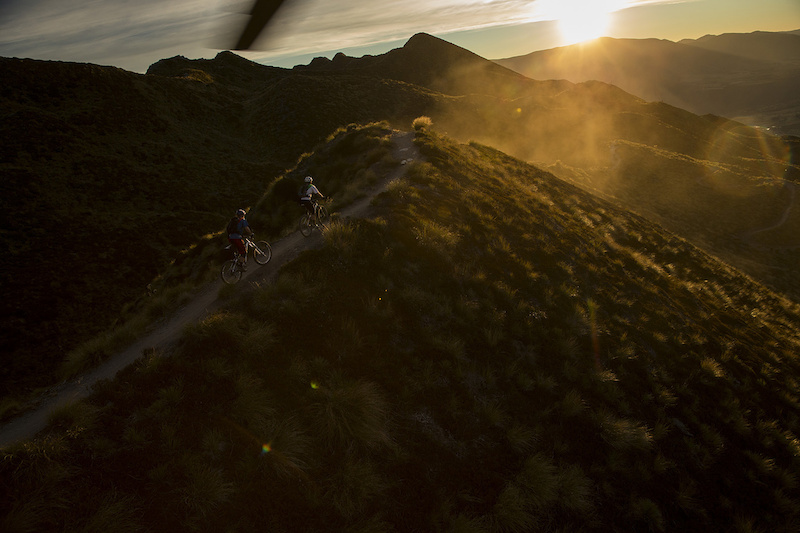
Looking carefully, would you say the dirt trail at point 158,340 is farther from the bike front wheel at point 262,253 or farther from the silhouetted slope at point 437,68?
the silhouetted slope at point 437,68

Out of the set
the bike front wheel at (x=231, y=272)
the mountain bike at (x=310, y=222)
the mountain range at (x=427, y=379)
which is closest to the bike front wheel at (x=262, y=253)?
the bike front wheel at (x=231, y=272)

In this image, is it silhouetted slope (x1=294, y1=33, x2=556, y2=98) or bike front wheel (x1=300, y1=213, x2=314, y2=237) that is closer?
bike front wheel (x1=300, y1=213, x2=314, y2=237)

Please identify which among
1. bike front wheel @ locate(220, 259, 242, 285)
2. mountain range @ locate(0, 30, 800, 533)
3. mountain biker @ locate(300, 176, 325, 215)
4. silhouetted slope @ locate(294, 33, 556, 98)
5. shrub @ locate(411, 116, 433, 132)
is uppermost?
silhouetted slope @ locate(294, 33, 556, 98)

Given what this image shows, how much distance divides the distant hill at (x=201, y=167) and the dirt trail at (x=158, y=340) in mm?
5588

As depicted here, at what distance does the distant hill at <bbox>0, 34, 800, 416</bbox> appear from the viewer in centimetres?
2919

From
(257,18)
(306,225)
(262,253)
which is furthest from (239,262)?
(257,18)

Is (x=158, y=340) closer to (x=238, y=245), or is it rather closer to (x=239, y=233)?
(x=238, y=245)

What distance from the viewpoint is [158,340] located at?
9875 mm

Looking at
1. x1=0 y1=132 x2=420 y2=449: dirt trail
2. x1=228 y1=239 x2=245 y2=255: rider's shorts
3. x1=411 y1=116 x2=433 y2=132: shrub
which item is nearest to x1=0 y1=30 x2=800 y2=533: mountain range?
x1=411 y1=116 x2=433 y2=132: shrub

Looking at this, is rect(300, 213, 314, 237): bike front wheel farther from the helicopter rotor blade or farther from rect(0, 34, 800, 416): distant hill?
the helicopter rotor blade

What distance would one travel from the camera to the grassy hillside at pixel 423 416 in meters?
5.83

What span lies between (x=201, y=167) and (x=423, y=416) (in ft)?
181

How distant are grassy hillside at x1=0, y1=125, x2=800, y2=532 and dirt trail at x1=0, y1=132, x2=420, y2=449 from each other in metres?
1.00

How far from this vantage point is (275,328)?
27.3ft
